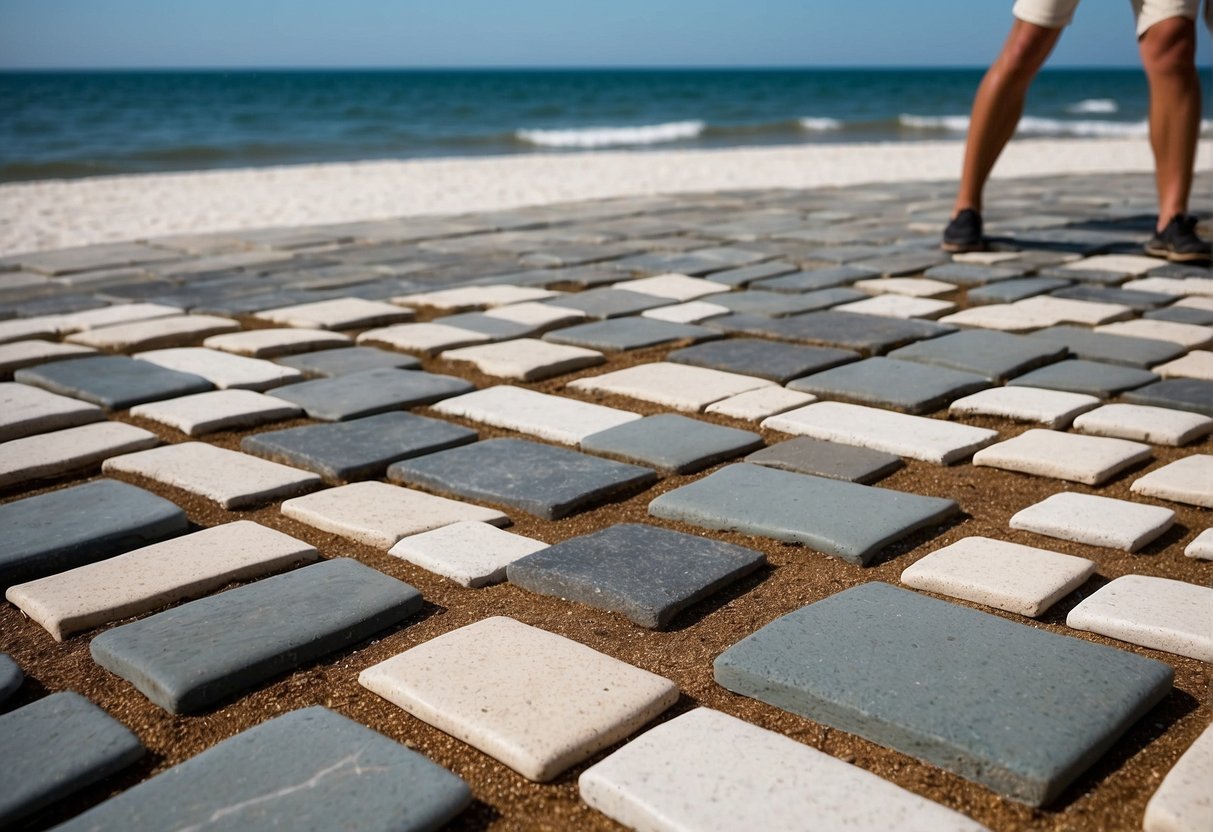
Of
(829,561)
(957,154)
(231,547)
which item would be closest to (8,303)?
(231,547)

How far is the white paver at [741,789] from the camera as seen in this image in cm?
103

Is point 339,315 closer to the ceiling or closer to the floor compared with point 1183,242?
closer to the floor

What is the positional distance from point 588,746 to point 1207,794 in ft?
2.10

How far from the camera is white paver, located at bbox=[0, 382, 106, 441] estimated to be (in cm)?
236

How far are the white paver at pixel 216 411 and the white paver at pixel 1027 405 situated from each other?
1.59m

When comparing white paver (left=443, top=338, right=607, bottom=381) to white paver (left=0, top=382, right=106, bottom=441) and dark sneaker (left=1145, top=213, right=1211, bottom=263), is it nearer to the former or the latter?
white paver (left=0, top=382, right=106, bottom=441)

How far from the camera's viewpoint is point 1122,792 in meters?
1.11

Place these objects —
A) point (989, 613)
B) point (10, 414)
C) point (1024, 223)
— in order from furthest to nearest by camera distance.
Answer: point (1024, 223), point (10, 414), point (989, 613)

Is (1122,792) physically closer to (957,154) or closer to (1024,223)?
(1024,223)

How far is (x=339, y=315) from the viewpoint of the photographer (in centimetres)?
346

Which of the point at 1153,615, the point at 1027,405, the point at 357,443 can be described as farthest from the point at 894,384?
the point at 357,443

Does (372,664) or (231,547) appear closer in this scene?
(372,664)

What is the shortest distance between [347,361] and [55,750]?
182 cm

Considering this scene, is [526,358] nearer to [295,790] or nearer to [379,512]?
[379,512]
